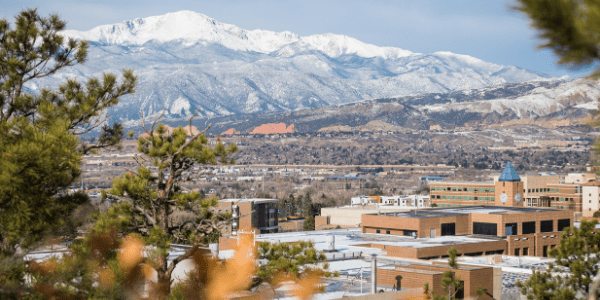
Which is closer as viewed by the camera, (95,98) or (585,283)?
(95,98)

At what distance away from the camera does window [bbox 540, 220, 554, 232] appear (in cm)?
7369

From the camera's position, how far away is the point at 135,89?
61.0 feet

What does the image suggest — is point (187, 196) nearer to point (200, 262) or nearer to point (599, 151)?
point (200, 262)

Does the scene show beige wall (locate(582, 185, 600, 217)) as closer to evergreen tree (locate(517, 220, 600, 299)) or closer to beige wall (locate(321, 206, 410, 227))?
beige wall (locate(321, 206, 410, 227))

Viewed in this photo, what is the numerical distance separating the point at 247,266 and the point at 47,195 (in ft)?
14.8

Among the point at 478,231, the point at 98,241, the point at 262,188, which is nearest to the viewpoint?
the point at 98,241

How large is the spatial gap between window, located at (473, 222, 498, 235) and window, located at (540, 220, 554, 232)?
6878 mm

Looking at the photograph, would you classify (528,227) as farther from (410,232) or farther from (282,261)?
(282,261)

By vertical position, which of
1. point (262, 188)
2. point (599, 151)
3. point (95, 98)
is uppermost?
point (95, 98)

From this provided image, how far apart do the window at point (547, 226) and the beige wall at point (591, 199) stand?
132 feet

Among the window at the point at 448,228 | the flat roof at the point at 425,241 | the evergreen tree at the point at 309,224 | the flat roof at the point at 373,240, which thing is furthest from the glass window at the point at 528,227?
the evergreen tree at the point at 309,224

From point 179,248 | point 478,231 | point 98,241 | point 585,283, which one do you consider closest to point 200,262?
point 98,241

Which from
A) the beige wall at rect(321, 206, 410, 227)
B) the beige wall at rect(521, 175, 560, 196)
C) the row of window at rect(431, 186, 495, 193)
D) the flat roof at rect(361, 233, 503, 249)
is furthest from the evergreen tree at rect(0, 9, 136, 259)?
the beige wall at rect(521, 175, 560, 196)

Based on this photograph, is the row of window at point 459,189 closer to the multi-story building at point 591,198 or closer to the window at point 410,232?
the multi-story building at point 591,198
